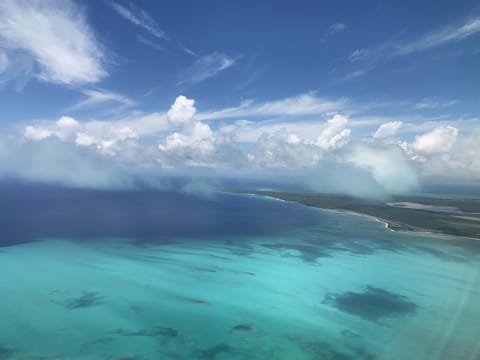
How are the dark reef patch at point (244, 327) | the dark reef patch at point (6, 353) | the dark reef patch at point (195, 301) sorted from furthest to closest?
the dark reef patch at point (195, 301)
the dark reef patch at point (244, 327)
the dark reef patch at point (6, 353)

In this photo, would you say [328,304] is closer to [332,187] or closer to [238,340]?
[238,340]

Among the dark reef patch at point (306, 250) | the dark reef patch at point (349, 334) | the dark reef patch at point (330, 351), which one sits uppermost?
the dark reef patch at point (306, 250)

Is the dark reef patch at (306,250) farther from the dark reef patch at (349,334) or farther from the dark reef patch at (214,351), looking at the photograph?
the dark reef patch at (214,351)

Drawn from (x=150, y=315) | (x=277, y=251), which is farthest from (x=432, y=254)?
(x=150, y=315)

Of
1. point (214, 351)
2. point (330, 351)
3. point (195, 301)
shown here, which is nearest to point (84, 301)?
point (195, 301)

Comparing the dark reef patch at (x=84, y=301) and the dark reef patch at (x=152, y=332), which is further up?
the dark reef patch at (x=84, y=301)

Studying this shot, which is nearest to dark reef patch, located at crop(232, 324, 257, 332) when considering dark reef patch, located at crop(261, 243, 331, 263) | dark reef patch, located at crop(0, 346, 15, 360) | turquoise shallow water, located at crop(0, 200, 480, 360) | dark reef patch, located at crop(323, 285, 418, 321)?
turquoise shallow water, located at crop(0, 200, 480, 360)

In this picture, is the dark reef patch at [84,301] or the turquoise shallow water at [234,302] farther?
the dark reef patch at [84,301]

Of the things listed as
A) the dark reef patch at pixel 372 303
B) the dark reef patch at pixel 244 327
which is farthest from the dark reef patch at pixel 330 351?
the dark reef patch at pixel 372 303
